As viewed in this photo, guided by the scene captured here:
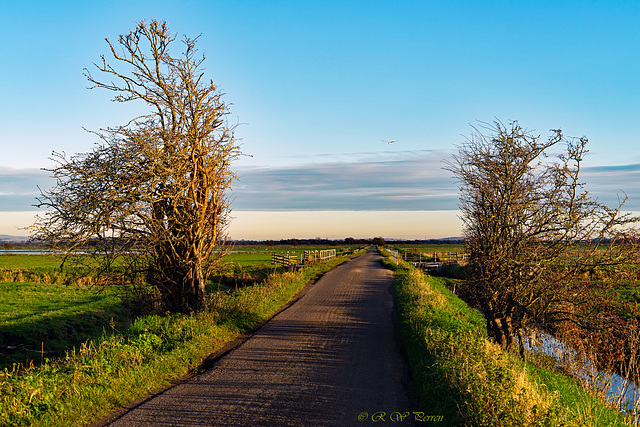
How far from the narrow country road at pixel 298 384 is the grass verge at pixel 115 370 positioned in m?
0.48

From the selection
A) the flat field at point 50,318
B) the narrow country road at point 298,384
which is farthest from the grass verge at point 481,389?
the flat field at point 50,318

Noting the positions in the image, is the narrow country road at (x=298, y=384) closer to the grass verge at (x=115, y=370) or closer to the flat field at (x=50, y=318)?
the grass verge at (x=115, y=370)

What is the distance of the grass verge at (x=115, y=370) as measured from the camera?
5.88 meters

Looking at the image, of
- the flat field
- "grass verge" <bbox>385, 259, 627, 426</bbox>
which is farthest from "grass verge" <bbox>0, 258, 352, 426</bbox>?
"grass verge" <bbox>385, 259, 627, 426</bbox>

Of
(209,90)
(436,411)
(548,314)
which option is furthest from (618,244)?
(209,90)

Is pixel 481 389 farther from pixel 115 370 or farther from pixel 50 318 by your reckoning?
pixel 50 318

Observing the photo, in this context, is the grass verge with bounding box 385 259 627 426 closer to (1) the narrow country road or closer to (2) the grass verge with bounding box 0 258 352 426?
(1) the narrow country road

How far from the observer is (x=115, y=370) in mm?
7340

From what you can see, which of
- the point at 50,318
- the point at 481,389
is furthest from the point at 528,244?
the point at 50,318

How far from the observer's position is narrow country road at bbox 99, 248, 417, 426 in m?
5.93

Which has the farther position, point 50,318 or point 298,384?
point 50,318

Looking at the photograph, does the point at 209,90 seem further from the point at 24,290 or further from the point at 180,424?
the point at 24,290

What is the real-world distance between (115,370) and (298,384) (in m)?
3.01

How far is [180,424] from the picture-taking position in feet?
18.6
